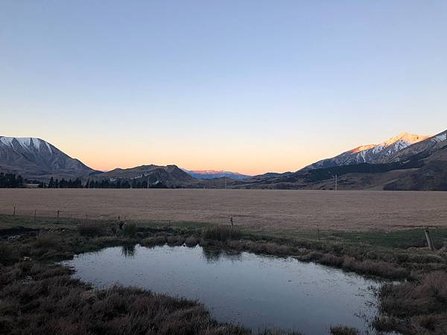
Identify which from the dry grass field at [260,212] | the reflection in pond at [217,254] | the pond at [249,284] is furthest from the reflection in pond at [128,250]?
the dry grass field at [260,212]

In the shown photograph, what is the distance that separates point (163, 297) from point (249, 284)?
7.10 m

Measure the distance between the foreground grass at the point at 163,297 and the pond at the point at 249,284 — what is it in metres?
1.25

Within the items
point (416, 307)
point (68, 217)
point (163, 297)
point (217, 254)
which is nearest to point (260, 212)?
point (68, 217)

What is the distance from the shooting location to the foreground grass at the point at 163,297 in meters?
14.0

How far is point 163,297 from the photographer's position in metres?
18.0

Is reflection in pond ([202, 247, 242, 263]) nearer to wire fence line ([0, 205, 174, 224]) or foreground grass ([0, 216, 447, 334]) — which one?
foreground grass ([0, 216, 447, 334])

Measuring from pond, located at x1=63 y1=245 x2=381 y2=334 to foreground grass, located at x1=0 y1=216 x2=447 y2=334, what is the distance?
4.10ft

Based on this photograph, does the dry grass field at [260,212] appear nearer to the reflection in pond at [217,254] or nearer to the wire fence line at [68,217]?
the wire fence line at [68,217]

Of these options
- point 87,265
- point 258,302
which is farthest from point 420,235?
point 87,265

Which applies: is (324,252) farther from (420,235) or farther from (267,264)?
(420,235)

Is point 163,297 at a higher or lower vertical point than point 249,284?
higher

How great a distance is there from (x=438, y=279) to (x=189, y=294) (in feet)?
43.8

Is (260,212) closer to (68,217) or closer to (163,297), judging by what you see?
(68,217)

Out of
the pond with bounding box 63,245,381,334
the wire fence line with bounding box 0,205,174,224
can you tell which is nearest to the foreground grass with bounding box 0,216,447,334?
the pond with bounding box 63,245,381,334
